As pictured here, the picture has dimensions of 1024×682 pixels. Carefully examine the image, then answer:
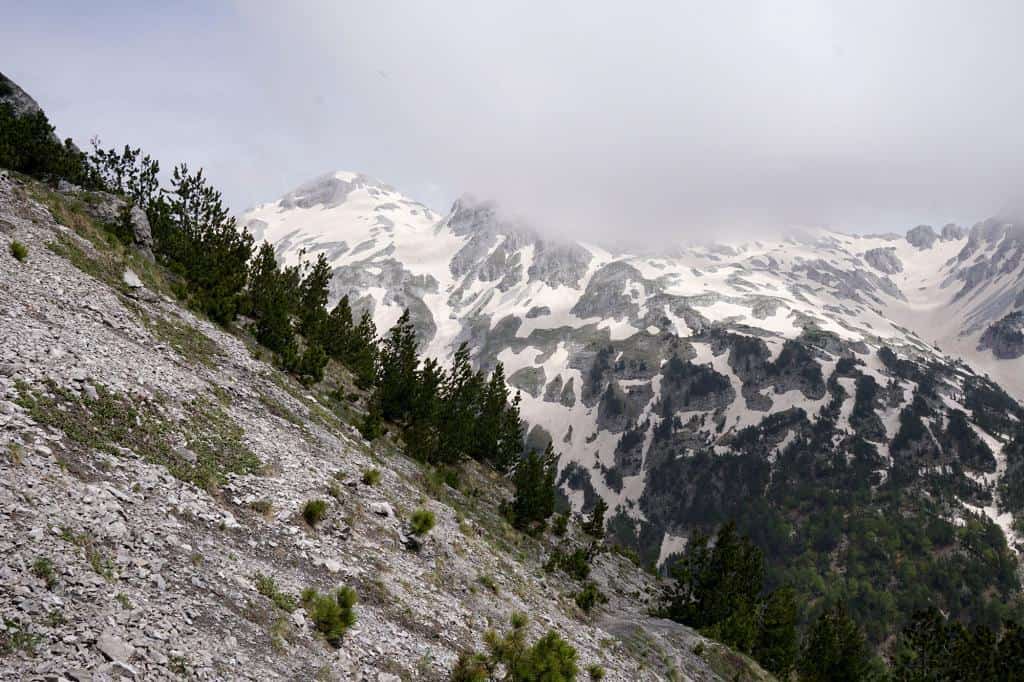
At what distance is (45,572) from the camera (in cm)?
1049

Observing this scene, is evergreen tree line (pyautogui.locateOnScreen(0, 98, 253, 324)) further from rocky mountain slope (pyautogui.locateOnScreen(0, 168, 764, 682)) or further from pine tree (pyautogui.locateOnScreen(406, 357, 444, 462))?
pine tree (pyautogui.locateOnScreen(406, 357, 444, 462))

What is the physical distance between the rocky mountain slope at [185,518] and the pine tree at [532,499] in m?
16.0

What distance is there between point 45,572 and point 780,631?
212ft

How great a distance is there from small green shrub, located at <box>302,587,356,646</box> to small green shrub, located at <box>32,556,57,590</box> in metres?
5.84

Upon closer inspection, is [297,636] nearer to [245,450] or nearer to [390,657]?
[390,657]

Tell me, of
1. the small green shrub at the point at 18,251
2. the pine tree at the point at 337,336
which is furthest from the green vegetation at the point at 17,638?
the pine tree at the point at 337,336

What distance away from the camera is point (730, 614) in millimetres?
54375

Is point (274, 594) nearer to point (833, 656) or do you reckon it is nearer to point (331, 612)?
point (331, 612)

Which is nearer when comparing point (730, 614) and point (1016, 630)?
point (730, 614)

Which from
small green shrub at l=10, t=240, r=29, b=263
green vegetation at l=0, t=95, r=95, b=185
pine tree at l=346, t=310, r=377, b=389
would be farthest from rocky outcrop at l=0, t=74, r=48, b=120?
small green shrub at l=10, t=240, r=29, b=263

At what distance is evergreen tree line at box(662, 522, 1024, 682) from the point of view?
5331cm

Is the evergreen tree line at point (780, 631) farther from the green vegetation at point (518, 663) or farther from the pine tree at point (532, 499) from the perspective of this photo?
the green vegetation at point (518, 663)

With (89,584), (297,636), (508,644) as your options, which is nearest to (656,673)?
(508,644)

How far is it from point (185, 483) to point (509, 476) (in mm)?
52872
